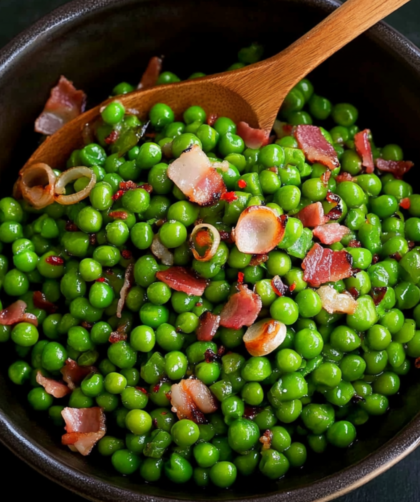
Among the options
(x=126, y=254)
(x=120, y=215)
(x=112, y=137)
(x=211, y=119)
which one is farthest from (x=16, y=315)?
(x=211, y=119)

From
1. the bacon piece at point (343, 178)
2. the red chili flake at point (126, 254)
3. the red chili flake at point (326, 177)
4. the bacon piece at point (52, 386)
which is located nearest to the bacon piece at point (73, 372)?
the bacon piece at point (52, 386)

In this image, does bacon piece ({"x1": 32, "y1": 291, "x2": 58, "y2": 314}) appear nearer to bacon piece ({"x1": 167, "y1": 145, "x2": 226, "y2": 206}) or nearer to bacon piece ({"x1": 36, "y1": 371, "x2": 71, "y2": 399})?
bacon piece ({"x1": 36, "y1": 371, "x2": 71, "y2": 399})

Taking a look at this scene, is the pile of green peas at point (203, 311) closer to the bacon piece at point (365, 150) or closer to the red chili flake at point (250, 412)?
the red chili flake at point (250, 412)

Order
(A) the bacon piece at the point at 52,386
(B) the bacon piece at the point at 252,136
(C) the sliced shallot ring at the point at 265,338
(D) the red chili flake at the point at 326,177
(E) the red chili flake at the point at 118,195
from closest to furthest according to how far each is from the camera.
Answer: (C) the sliced shallot ring at the point at 265,338 < (A) the bacon piece at the point at 52,386 < (E) the red chili flake at the point at 118,195 < (D) the red chili flake at the point at 326,177 < (B) the bacon piece at the point at 252,136

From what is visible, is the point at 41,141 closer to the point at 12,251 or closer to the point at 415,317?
the point at 12,251

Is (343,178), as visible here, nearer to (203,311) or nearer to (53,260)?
(203,311)

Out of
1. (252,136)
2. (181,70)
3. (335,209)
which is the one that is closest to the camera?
(335,209)

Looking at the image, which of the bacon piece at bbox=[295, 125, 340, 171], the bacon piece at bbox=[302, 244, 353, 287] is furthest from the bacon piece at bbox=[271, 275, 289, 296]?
the bacon piece at bbox=[295, 125, 340, 171]
